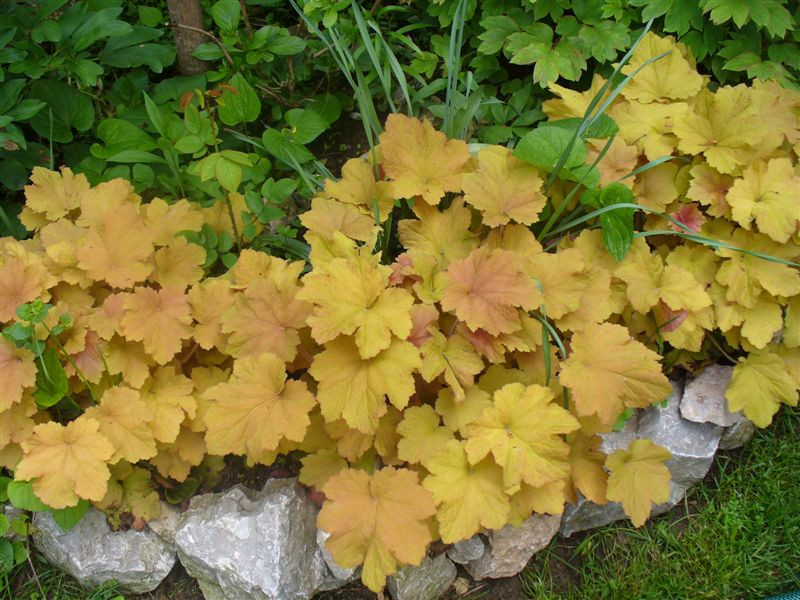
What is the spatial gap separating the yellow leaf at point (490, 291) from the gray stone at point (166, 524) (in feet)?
3.47

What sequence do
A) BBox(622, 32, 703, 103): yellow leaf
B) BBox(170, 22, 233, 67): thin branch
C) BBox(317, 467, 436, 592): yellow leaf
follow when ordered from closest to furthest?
BBox(317, 467, 436, 592): yellow leaf < BBox(622, 32, 703, 103): yellow leaf < BBox(170, 22, 233, 67): thin branch

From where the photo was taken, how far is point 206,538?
2076mm

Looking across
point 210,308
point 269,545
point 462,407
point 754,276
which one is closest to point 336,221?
point 210,308

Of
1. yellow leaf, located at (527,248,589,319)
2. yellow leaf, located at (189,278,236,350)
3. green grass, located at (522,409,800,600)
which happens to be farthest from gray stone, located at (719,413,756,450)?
yellow leaf, located at (189,278,236,350)

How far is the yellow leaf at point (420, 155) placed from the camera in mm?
2287

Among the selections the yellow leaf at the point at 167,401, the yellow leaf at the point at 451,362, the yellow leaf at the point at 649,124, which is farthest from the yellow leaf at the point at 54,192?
the yellow leaf at the point at 649,124

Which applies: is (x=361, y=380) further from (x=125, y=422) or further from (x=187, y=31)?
(x=187, y=31)

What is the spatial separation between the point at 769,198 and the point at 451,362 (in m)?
1.17

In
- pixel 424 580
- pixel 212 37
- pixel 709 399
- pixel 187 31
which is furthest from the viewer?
pixel 187 31

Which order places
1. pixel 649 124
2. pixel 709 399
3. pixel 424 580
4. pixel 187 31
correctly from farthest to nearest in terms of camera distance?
1. pixel 187 31
2. pixel 649 124
3. pixel 709 399
4. pixel 424 580

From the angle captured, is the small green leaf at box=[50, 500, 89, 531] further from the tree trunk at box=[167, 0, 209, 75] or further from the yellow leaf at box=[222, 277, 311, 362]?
the tree trunk at box=[167, 0, 209, 75]

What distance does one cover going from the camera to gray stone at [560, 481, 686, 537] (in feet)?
7.35

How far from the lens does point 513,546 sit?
7.13 ft

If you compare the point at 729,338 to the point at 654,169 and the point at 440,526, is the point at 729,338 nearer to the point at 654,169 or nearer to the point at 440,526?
the point at 654,169
